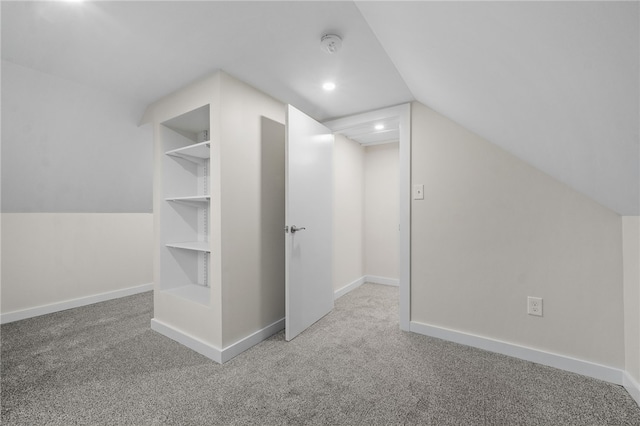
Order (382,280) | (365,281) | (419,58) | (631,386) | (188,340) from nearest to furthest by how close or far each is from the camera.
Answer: (419,58) → (631,386) → (188,340) → (382,280) → (365,281)

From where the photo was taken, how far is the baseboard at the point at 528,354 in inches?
64.9

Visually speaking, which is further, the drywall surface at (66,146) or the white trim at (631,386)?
the drywall surface at (66,146)

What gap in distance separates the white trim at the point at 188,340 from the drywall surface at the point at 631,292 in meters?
2.50

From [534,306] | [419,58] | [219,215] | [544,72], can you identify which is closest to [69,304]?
[219,215]

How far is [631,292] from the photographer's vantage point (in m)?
1.54

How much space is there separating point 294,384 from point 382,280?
8.12ft

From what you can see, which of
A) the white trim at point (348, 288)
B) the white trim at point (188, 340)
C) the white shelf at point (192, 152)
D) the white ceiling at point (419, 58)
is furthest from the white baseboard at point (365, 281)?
the white ceiling at point (419, 58)

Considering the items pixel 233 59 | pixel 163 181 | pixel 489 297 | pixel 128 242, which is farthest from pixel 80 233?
pixel 489 297

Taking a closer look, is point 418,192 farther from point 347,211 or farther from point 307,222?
point 347,211

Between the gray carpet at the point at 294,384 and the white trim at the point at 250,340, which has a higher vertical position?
the white trim at the point at 250,340

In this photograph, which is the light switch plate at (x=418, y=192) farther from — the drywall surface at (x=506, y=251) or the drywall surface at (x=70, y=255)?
the drywall surface at (x=70, y=255)

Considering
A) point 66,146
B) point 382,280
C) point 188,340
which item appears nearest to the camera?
point 188,340

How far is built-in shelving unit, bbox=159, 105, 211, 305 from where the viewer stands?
2299 mm

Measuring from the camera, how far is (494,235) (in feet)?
6.61
